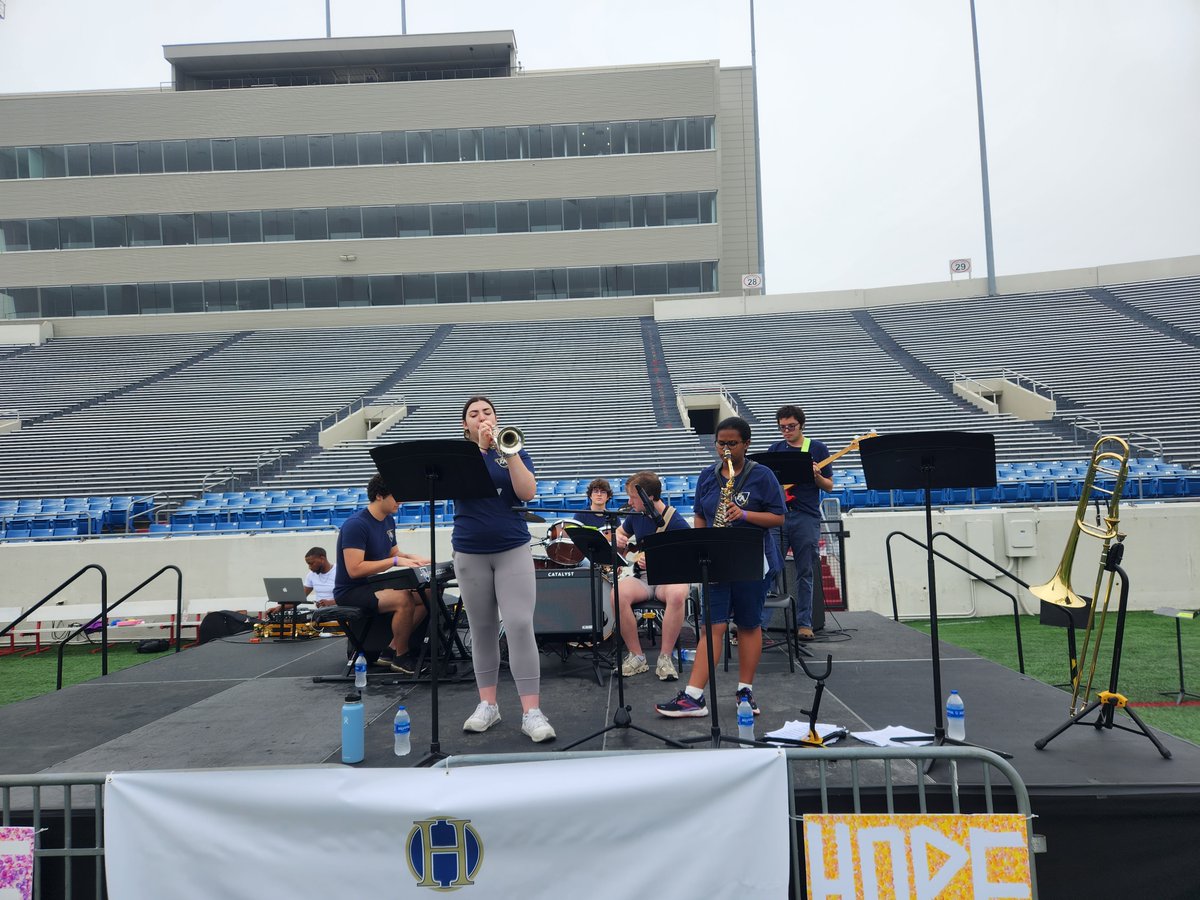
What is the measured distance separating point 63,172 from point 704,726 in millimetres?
41862

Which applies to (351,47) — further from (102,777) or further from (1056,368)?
(102,777)

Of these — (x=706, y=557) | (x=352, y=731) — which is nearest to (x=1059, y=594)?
(x=706, y=557)

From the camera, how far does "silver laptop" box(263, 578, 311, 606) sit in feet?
29.8

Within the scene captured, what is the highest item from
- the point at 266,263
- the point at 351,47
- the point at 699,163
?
the point at 351,47

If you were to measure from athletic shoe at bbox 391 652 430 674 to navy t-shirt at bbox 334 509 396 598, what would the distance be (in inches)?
30.6

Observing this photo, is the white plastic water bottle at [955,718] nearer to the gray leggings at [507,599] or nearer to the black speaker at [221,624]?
the gray leggings at [507,599]

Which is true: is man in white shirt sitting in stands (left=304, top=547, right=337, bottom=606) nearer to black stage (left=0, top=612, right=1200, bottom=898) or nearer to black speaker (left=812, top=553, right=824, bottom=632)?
black stage (left=0, top=612, right=1200, bottom=898)

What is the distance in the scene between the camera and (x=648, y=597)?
283 inches

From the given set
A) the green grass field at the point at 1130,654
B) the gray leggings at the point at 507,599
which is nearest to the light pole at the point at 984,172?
the green grass field at the point at 1130,654

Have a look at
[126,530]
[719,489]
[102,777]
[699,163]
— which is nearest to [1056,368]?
A: [699,163]

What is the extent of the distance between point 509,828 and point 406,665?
426 cm

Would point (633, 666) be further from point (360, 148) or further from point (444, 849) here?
point (360, 148)

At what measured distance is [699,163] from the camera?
3516cm

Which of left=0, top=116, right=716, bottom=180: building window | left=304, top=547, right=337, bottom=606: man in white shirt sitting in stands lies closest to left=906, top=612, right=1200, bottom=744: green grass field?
left=304, top=547, right=337, bottom=606: man in white shirt sitting in stands
